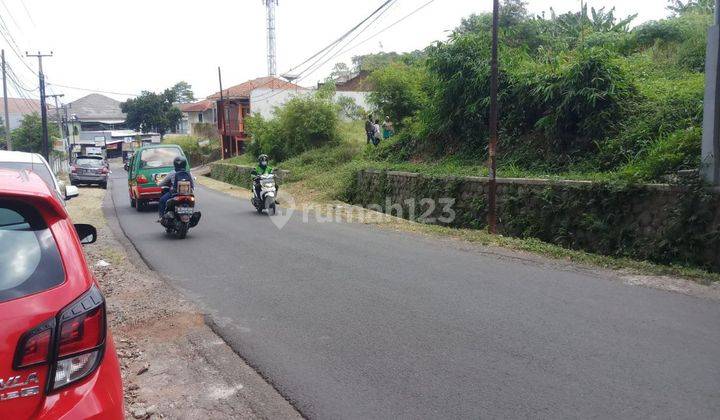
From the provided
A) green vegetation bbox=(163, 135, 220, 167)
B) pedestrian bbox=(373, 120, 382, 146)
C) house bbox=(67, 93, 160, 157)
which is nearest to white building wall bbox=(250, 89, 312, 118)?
green vegetation bbox=(163, 135, 220, 167)

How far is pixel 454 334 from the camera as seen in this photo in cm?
581

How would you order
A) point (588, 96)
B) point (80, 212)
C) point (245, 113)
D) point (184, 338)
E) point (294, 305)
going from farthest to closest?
point (245, 113)
point (80, 212)
point (588, 96)
point (294, 305)
point (184, 338)

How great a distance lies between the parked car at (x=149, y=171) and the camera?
17.6m

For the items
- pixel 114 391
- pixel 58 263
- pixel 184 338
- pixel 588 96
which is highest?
pixel 588 96

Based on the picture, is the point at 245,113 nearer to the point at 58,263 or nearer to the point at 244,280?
the point at 244,280

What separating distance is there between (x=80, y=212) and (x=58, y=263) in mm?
16345

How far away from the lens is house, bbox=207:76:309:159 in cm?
4888

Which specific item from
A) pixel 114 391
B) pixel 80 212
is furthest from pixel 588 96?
pixel 80 212

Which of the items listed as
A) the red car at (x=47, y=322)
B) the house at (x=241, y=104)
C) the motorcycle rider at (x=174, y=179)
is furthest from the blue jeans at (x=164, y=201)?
the house at (x=241, y=104)

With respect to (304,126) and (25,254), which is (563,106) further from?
(304,126)

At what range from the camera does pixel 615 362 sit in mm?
5008

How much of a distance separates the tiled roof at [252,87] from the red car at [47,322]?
48.0m

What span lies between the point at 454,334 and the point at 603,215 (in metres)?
5.86

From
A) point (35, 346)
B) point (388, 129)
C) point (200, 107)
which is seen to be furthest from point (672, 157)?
point (200, 107)
